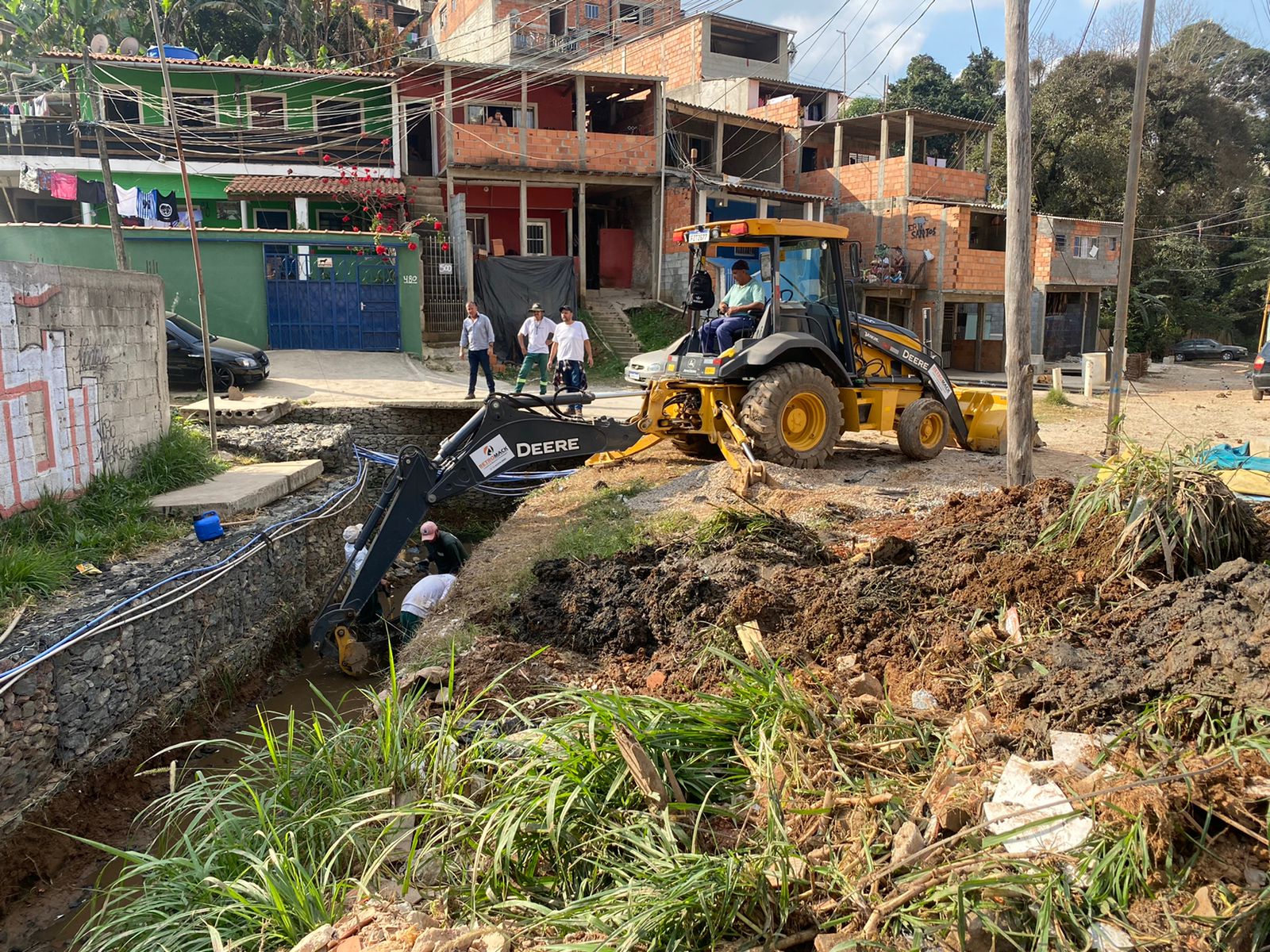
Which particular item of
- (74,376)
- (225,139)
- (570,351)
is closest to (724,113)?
(225,139)

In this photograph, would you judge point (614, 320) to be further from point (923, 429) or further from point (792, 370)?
point (792, 370)

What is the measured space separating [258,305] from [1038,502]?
1804 centimetres

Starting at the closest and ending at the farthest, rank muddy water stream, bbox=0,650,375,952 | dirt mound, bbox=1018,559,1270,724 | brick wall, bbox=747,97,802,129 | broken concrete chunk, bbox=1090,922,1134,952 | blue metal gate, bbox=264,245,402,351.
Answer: broken concrete chunk, bbox=1090,922,1134,952, dirt mound, bbox=1018,559,1270,724, muddy water stream, bbox=0,650,375,952, blue metal gate, bbox=264,245,402,351, brick wall, bbox=747,97,802,129

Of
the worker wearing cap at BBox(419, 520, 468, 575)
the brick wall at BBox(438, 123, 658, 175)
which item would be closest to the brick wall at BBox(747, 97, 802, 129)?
the brick wall at BBox(438, 123, 658, 175)

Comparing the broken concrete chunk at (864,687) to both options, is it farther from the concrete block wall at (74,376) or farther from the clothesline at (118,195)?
the clothesline at (118,195)

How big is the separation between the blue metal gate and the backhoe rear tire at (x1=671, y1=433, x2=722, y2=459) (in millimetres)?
11460

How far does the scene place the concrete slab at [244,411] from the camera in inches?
551

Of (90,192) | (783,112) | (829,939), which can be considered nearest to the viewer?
(829,939)

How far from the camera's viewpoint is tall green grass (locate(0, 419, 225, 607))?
7402 mm

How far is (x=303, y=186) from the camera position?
2308 centimetres

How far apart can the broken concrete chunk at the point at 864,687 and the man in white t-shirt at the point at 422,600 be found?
14.8 feet

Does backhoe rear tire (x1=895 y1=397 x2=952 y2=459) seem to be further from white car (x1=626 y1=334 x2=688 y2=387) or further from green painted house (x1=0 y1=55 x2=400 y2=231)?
green painted house (x1=0 y1=55 x2=400 y2=231)

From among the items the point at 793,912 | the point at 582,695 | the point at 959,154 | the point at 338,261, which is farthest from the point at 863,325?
the point at 959,154

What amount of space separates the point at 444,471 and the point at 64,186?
67.2 ft
